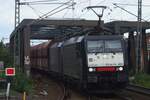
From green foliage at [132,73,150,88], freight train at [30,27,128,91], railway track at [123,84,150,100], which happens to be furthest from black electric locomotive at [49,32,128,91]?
green foliage at [132,73,150,88]

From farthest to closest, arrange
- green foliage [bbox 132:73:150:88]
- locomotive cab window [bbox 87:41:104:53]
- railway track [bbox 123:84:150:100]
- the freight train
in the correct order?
green foliage [bbox 132:73:150:88], locomotive cab window [bbox 87:41:104:53], railway track [bbox 123:84:150:100], the freight train

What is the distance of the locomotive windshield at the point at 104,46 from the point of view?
2294 centimetres

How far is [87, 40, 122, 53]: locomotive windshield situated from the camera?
22.9 metres

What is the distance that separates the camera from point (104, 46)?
2303 cm

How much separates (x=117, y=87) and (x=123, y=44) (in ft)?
6.70

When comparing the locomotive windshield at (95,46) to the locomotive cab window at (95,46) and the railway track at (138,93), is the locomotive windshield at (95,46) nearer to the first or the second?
the locomotive cab window at (95,46)

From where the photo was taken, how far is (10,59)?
104 ft

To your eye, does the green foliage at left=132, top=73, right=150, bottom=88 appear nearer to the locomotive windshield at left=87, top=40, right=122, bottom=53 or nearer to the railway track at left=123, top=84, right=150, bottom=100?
the railway track at left=123, top=84, right=150, bottom=100

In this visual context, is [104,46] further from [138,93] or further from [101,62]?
[138,93]

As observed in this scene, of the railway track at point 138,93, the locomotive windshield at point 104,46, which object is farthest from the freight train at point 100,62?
the railway track at point 138,93

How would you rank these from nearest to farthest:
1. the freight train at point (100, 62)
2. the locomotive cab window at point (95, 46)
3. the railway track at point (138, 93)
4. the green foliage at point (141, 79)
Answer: the freight train at point (100, 62) < the railway track at point (138, 93) < the locomotive cab window at point (95, 46) < the green foliage at point (141, 79)

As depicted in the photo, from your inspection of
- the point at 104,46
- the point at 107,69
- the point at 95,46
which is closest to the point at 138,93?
the point at 107,69

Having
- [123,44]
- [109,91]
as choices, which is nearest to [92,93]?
[109,91]

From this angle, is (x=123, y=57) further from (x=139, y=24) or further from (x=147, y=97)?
(x=139, y=24)
